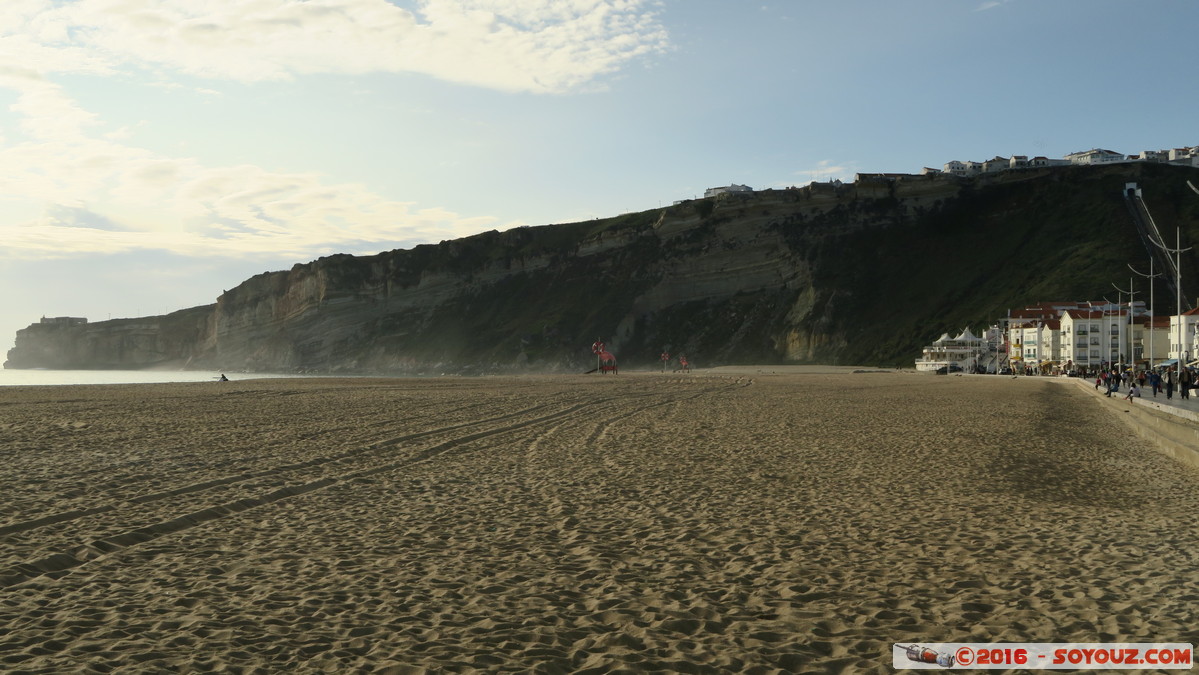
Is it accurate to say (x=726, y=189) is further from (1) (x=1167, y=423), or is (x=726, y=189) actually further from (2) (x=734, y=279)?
(1) (x=1167, y=423)

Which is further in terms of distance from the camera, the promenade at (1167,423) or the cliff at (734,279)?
the cliff at (734,279)

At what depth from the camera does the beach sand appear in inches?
217

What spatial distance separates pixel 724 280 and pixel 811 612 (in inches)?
4206

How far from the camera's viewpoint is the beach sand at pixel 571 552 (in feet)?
18.1

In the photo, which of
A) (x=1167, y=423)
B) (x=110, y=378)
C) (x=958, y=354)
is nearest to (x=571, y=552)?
(x=1167, y=423)

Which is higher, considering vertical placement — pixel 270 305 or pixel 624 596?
pixel 270 305

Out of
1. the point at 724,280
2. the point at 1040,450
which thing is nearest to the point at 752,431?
the point at 1040,450

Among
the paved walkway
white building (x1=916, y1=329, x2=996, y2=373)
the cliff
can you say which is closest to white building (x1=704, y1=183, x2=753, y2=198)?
the cliff

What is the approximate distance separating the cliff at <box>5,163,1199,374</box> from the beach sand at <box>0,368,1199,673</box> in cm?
8491

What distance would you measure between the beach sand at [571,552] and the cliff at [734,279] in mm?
84907

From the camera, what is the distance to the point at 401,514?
32.6 ft

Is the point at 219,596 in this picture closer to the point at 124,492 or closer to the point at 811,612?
the point at 811,612

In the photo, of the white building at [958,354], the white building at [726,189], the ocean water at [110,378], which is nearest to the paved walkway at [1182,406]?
the white building at [958,354]

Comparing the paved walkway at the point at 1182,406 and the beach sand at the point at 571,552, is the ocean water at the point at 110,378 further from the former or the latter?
the paved walkway at the point at 1182,406
